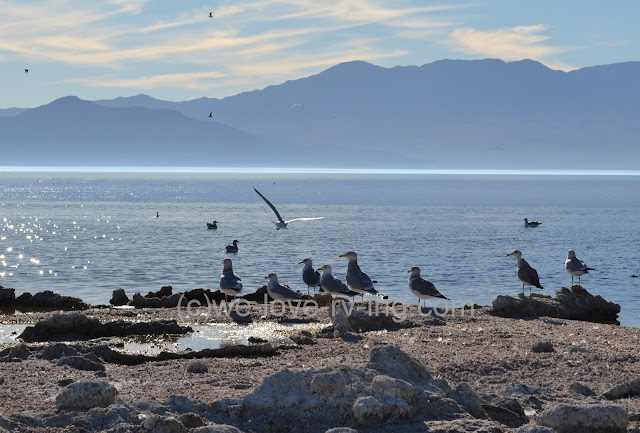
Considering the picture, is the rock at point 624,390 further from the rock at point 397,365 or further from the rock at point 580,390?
the rock at point 397,365

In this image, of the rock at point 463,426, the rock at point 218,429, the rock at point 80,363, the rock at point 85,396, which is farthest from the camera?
the rock at point 80,363

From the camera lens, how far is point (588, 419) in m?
9.23

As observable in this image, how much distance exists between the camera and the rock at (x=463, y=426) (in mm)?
8789

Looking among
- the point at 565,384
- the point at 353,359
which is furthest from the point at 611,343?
the point at 353,359

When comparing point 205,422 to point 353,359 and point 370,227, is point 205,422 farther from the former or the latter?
point 370,227

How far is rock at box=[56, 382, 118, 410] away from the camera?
938cm

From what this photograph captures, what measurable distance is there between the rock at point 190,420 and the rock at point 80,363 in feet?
12.1

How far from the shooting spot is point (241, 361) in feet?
42.2

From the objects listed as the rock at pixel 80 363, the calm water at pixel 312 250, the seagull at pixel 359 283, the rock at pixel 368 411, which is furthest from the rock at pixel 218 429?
the calm water at pixel 312 250

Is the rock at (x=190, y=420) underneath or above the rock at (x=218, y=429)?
underneath

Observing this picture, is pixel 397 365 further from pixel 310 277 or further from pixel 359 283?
pixel 310 277

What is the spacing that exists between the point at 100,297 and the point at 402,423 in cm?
1986

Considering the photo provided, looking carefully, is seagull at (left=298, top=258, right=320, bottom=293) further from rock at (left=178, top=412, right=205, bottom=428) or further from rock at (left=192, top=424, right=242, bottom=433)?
rock at (left=192, top=424, right=242, bottom=433)

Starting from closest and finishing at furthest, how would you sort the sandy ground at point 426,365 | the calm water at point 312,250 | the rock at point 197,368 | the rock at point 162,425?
the rock at point 162,425, the sandy ground at point 426,365, the rock at point 197,368, the calm water at point 312,250
